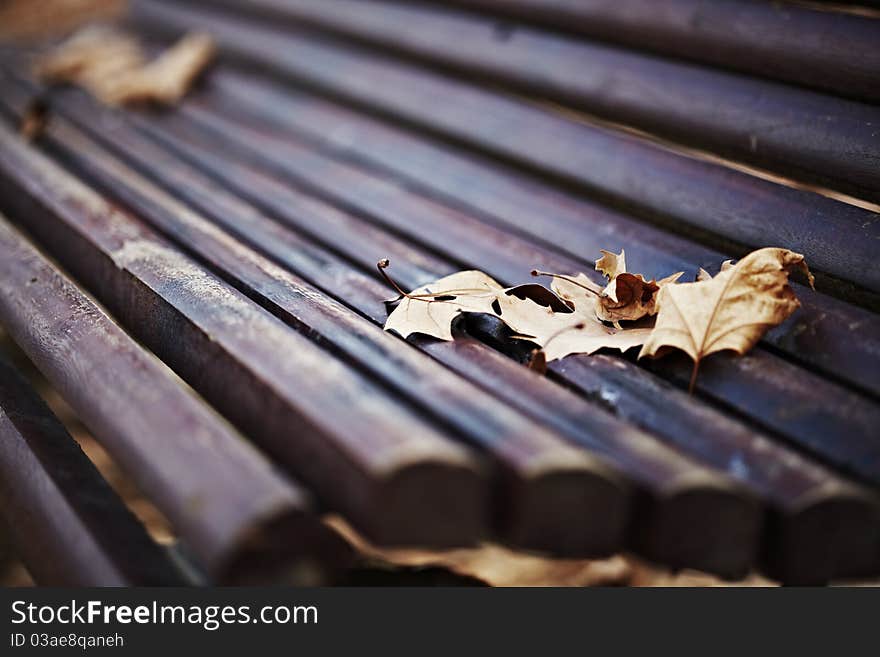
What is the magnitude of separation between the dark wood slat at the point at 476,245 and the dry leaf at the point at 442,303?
0.41ft

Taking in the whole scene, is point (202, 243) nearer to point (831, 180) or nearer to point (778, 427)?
point (778, 427)

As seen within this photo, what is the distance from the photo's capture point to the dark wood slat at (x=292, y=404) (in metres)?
1.00

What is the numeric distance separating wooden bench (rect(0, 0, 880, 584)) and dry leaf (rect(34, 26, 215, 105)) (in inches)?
5.3

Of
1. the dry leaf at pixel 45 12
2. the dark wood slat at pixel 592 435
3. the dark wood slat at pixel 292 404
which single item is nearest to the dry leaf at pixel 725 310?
the dark wood slat at pixel 592 435

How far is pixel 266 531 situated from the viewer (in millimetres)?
975

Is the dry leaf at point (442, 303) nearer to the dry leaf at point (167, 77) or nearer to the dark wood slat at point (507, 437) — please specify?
the dark wood slat at point (507, 437)

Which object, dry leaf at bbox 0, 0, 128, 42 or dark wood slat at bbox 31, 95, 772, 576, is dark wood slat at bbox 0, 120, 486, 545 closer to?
dark wood slat at bbox 31, 95, 772, 576

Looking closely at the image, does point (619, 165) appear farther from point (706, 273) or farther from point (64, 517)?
point (64, 517)

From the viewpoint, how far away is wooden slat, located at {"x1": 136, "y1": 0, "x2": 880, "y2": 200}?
5.75 feet

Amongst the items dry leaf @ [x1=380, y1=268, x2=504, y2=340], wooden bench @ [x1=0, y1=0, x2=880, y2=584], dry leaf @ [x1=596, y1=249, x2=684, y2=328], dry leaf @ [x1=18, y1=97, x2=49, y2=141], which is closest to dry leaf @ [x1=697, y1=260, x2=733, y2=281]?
dry leaf @ [x1=596, y1=249, x2=684, y2=328]

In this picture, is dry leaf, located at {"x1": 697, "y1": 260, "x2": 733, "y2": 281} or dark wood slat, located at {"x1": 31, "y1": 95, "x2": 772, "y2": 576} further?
dry leaf, located at {"x1": 697, "y1": 260, "x2": 733, "y2": 281}

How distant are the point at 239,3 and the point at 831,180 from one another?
2.39 metres

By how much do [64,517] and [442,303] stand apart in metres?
0.69

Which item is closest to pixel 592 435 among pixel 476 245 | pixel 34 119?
pixel 476 245
